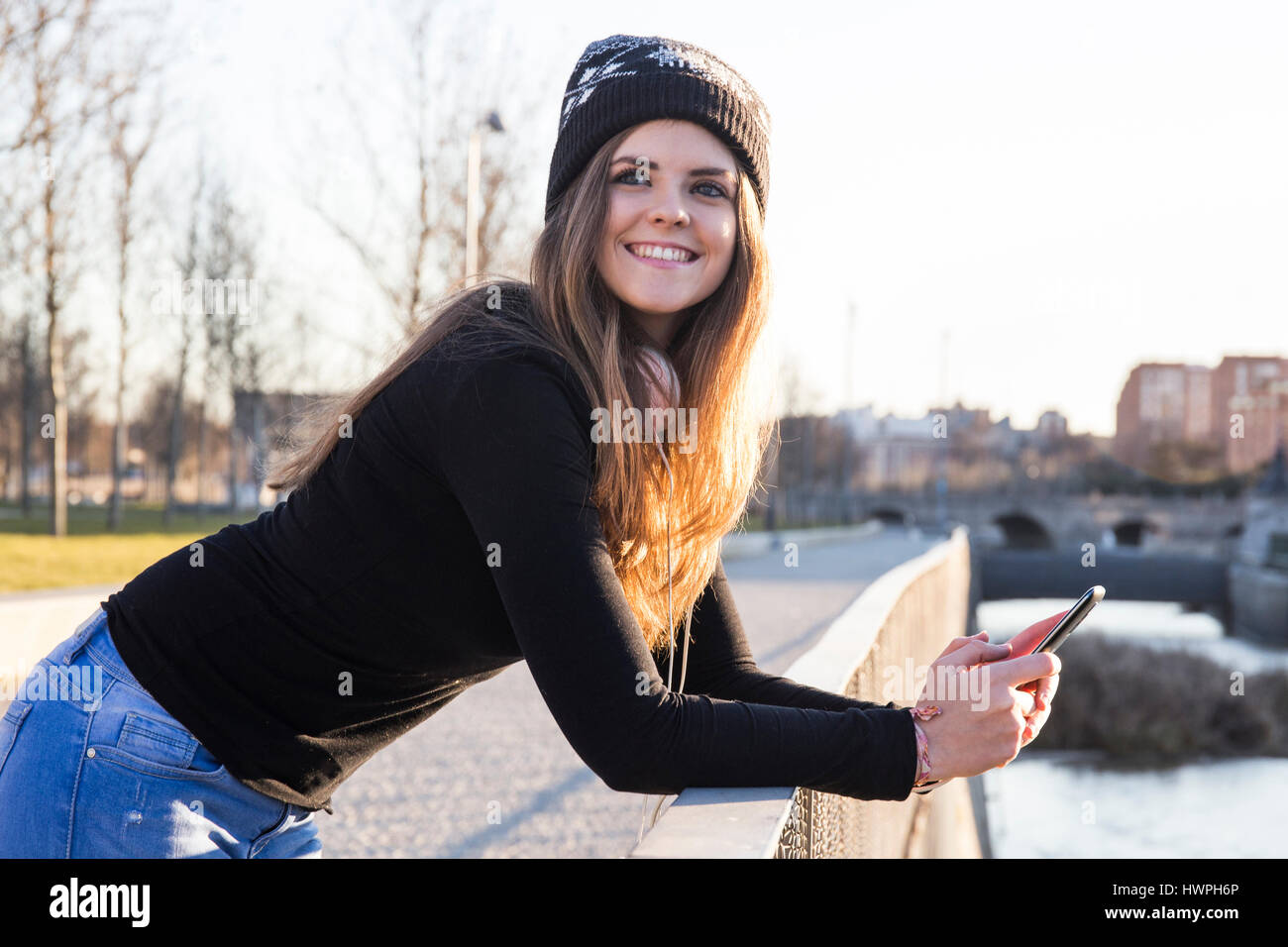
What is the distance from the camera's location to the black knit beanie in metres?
1.96

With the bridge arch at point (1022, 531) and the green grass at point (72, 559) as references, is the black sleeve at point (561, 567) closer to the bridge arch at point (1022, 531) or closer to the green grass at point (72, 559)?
the green grass at point (72, 559)

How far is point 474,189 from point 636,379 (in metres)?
16.6

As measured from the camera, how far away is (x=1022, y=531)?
84000 mm

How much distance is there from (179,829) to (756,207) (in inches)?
55.1

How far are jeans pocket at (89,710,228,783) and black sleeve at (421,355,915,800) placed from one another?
46 cm

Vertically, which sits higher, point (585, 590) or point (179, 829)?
point (585, 590)

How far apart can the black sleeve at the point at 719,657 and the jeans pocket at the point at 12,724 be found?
105 centimetres

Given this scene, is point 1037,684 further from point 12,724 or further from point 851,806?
point 12,724

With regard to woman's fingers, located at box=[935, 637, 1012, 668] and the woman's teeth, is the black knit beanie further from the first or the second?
woman's fingers, located at box=[935, 637, 1012, 668]

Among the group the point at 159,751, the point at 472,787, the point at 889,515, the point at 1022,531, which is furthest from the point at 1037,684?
the point at 1022,531

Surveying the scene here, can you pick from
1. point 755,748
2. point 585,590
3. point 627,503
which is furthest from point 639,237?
point 755,748

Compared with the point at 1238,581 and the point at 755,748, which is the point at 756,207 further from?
the point at 1238,581

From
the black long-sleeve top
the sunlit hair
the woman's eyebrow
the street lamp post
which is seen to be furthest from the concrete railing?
the street lamp post

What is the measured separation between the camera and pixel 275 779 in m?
1.69
